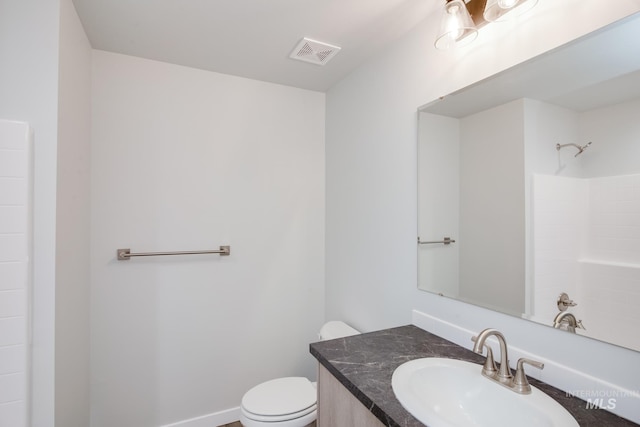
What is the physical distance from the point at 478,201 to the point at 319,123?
1437 millimetres

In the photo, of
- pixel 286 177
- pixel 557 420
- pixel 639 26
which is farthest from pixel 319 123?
pixel 557 420

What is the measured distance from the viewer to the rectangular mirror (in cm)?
82

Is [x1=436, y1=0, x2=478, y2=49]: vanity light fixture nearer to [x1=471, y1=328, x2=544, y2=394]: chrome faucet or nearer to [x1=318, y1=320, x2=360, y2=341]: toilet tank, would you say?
[x1=471, y1=328, x2=544, y2=394]: chrome faucet

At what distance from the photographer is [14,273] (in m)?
1.07

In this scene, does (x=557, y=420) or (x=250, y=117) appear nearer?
(x=557, y=420)

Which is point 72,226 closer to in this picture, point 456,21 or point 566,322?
point 456,21

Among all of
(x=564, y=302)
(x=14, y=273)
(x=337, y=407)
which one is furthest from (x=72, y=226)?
(x=564, y=302)

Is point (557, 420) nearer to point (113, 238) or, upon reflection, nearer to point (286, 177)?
point (286, 177)

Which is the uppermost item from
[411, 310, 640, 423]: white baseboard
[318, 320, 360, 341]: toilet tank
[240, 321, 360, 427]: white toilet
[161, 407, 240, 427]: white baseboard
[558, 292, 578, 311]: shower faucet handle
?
[558, 292, 578, 311]: shower faucet handle

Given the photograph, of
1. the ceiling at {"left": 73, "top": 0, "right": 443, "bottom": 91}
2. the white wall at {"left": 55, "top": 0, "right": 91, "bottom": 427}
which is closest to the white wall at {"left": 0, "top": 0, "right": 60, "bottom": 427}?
the white wall at {"left": 55, "top": 0, "right": 91, "bottom": 427}

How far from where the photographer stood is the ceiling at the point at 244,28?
1365mm

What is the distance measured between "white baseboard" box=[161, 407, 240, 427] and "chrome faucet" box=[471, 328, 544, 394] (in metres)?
1.76

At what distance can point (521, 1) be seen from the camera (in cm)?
100

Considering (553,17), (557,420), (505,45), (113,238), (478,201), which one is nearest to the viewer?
(557,420)
